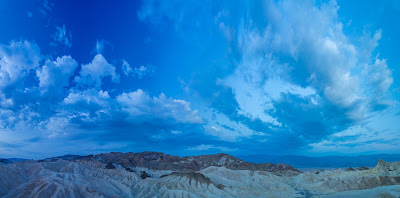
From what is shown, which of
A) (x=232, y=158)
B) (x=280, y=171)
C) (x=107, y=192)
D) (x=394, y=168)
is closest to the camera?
(x=107, y=192)

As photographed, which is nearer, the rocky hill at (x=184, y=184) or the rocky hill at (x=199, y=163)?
the rocky hill at (x=184, y=184)

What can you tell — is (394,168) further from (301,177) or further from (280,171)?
(280,171)

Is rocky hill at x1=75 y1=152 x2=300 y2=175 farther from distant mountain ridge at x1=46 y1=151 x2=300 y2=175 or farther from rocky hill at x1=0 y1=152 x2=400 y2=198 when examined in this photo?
rocky hill at x1=0 y1=152 x2=400 y2=198

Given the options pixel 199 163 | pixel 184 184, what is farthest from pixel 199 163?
pixel 184 184

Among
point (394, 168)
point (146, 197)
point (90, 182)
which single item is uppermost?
point (394, 168)

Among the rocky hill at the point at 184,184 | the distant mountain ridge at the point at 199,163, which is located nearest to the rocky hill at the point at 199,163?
the distant mountain ridge at the point at 199,163

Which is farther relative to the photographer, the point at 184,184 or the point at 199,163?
the point at 199,163

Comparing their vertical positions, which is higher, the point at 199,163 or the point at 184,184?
the point at 199,163

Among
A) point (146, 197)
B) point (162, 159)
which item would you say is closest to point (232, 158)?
point (162, 159)

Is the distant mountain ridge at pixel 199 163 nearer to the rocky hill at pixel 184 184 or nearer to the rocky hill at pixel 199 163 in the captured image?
the rocky hill at pixel 199 163

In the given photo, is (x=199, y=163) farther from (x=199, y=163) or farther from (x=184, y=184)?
(x=184, y=184)

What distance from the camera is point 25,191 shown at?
140 feet

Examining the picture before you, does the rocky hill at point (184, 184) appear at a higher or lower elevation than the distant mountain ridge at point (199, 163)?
lower

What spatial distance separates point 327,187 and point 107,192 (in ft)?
212
